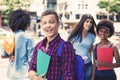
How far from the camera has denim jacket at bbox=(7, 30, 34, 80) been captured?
4.28 metres

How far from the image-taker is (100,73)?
15.0ft

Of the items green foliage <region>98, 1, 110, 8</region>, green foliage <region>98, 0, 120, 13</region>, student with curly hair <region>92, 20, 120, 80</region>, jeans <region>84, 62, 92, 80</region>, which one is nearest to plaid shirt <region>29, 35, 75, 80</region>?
student with curly hair <region>92, 20, 120, 80</region>

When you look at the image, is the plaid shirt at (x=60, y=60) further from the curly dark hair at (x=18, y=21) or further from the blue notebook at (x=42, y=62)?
the curly dark hair at (x=18, y=21)

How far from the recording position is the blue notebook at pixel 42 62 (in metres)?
2.96

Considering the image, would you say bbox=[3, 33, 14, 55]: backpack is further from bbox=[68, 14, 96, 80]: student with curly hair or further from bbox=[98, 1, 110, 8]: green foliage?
bbox=[98, 1, 110, 8]: green foliage

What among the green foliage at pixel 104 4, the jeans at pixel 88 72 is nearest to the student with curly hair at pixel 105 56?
the jeans at pixel 88 72

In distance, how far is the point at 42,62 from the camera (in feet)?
9.79

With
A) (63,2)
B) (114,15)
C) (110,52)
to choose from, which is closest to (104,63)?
(110,52)

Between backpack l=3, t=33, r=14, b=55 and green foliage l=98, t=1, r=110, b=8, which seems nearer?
backpack l=3, t=33, r=14, b=55

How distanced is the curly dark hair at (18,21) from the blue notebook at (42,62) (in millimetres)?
1401

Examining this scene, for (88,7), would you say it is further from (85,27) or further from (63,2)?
(85,27)

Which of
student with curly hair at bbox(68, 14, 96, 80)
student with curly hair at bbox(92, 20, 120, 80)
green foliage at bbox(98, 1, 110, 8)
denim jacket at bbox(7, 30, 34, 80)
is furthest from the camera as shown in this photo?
green foliage at bbox(98, 1, 110, 8)

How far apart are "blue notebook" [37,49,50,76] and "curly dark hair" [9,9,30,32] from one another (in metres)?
1.40

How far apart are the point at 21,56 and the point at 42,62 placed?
133 centimetres
